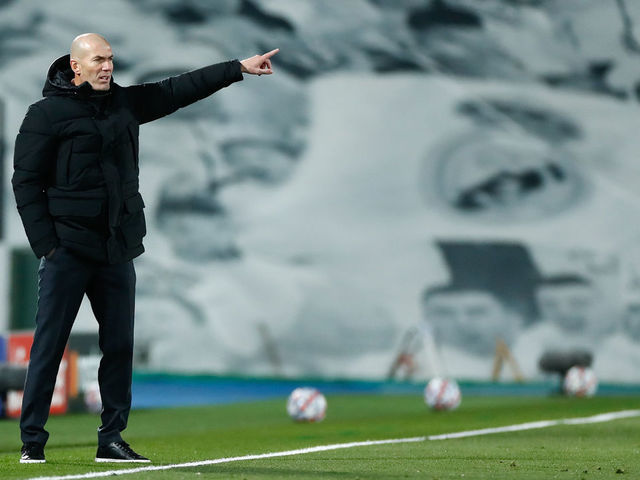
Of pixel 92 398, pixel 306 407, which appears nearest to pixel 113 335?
pixel 306 407

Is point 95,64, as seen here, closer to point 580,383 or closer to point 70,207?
point 70,207

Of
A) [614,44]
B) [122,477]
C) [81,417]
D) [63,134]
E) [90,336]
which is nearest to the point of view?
[122,477]

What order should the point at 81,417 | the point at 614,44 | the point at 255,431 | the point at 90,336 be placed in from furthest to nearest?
the point at 614,44 → the point at 90,336 → the point at 81,417 → the point at 255,431

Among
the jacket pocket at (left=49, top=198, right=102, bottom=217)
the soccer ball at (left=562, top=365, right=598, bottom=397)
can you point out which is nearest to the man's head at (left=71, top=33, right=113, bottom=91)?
the jacket pocket at (left=49, top=198, right=102, bottom=217)

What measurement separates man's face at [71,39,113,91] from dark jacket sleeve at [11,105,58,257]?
0.19 meters

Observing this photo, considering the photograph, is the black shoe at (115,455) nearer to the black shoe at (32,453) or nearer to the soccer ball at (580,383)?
the black shoe at (32,453)

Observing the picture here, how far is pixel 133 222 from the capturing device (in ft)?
14.0

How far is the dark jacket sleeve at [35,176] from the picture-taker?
13.5 feet

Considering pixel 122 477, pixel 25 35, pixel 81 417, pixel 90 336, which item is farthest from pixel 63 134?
pixel 25 35

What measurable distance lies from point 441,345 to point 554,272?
2164mm

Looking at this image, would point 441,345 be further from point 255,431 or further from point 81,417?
point 255,431

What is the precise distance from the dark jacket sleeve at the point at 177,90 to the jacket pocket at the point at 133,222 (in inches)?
12.1

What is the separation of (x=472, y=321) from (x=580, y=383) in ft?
28.4

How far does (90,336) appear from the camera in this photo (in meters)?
10.4
